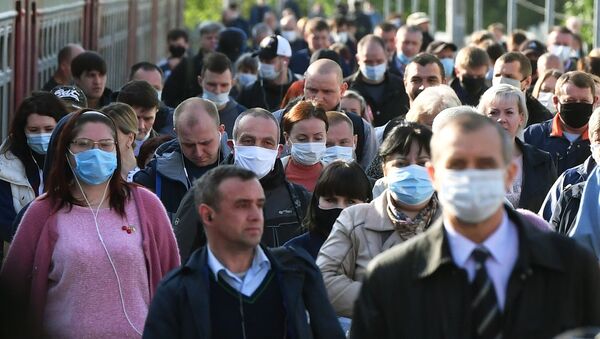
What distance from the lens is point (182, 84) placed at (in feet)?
57.2

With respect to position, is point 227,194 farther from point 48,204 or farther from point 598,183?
point 598,183

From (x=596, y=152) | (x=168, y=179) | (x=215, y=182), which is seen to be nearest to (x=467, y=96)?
(x=596, y=152)

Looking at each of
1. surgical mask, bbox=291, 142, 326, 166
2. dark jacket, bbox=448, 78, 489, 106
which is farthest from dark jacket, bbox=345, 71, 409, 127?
surgical mask, bbox=291, 142, 326, 166

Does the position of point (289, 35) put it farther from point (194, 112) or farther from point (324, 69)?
point (194, 112)

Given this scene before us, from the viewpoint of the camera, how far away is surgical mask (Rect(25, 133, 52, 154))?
955cm

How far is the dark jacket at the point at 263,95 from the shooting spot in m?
15.4

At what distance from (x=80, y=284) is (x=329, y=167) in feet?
5.43

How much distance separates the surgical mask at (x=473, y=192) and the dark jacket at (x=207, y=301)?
1.29m

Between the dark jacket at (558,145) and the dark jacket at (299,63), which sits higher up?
the dark jacket at (299,63)

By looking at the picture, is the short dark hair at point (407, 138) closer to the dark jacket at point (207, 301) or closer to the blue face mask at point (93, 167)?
the blue face mask at point (93, 167)

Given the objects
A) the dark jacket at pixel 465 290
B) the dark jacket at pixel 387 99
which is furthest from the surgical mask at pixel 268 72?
the dark jacket at pixel 465 290

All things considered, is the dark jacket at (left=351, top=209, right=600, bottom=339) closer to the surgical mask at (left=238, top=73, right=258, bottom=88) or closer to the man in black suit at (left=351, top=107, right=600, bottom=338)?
the man in black suit at (left=351, top=107, right=600, bottom=338)

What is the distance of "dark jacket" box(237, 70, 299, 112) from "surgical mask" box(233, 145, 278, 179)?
19.1ft

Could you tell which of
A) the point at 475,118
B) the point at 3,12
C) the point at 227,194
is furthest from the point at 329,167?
the point at 3,12
